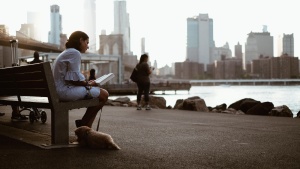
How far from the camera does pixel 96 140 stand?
4.66 metres

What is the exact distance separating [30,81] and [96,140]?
116 centimetres

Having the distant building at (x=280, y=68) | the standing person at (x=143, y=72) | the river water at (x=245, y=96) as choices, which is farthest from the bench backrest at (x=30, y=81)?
the distant building at (x=280, y=68)

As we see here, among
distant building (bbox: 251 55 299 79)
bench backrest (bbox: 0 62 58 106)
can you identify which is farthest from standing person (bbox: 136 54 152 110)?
distant building (bbox: 251 55 299 79)

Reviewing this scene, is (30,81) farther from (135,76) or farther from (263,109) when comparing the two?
(263,109)

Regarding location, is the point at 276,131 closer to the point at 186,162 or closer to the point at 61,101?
the point at 186,162

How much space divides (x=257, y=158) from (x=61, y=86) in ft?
7.63

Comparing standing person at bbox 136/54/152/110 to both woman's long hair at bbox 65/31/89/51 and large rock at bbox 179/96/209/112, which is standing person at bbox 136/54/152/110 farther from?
woman's long hair at bbox 65/31/89/51

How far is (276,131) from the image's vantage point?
6516 mm

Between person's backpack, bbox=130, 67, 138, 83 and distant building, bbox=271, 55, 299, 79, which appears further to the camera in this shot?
distant building, bbox=271, 55, 299, 79

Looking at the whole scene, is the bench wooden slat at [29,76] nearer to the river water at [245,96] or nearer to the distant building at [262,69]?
the river water at [245,96]

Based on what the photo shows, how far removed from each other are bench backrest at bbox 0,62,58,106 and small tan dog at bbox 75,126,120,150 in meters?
0.54

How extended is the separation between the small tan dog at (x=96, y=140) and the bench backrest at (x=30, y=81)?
54 cm

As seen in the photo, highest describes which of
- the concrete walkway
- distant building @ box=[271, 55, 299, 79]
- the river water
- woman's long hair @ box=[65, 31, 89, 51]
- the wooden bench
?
distant building @ box=[271, 55, 299, 79]

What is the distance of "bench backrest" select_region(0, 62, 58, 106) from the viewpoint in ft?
15.0
